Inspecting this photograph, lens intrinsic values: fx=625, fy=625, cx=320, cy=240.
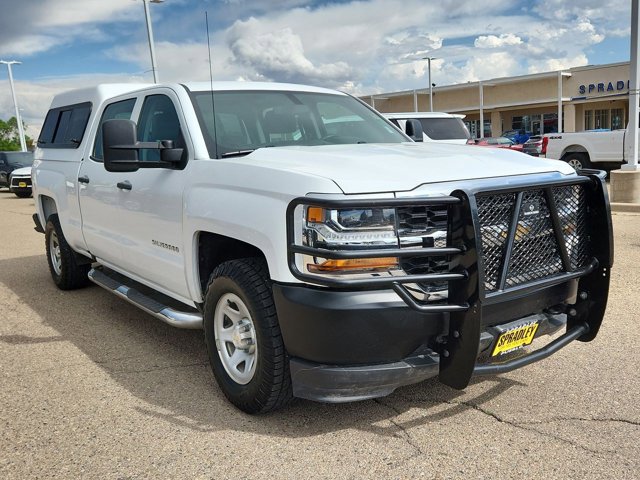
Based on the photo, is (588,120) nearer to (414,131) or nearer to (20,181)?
(20,181)

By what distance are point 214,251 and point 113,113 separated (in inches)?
91.6

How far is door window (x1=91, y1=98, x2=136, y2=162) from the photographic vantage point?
5105 millimetres

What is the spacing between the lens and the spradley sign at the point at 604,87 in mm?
39781

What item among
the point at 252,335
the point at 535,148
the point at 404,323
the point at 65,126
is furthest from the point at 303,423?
the point at 535,148

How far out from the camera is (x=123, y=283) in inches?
208

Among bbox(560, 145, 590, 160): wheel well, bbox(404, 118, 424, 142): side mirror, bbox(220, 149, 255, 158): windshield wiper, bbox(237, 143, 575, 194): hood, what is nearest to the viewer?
bbox(237, 143, 575, 194): hood

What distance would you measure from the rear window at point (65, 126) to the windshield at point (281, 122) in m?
2.45

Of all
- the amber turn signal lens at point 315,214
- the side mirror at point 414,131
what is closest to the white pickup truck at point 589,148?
the side mirror at point 414,131

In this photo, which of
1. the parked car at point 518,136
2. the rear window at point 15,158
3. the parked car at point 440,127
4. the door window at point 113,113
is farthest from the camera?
the parked car at point 518,136

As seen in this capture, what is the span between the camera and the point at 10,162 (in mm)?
25875

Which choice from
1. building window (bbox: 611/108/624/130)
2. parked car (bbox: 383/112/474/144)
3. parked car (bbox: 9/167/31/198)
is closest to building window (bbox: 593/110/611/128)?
building window (bbox: 611/108/624/130)

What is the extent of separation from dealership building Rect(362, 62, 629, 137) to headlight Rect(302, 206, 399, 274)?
1595 inches

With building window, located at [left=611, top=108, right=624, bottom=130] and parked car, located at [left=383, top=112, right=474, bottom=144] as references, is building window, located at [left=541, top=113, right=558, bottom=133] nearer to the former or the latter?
building window, located at [left=611, top=108, right=624, bottom=130]

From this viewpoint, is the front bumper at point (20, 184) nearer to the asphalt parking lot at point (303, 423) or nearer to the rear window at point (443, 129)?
the rear window at point (443, 129)
